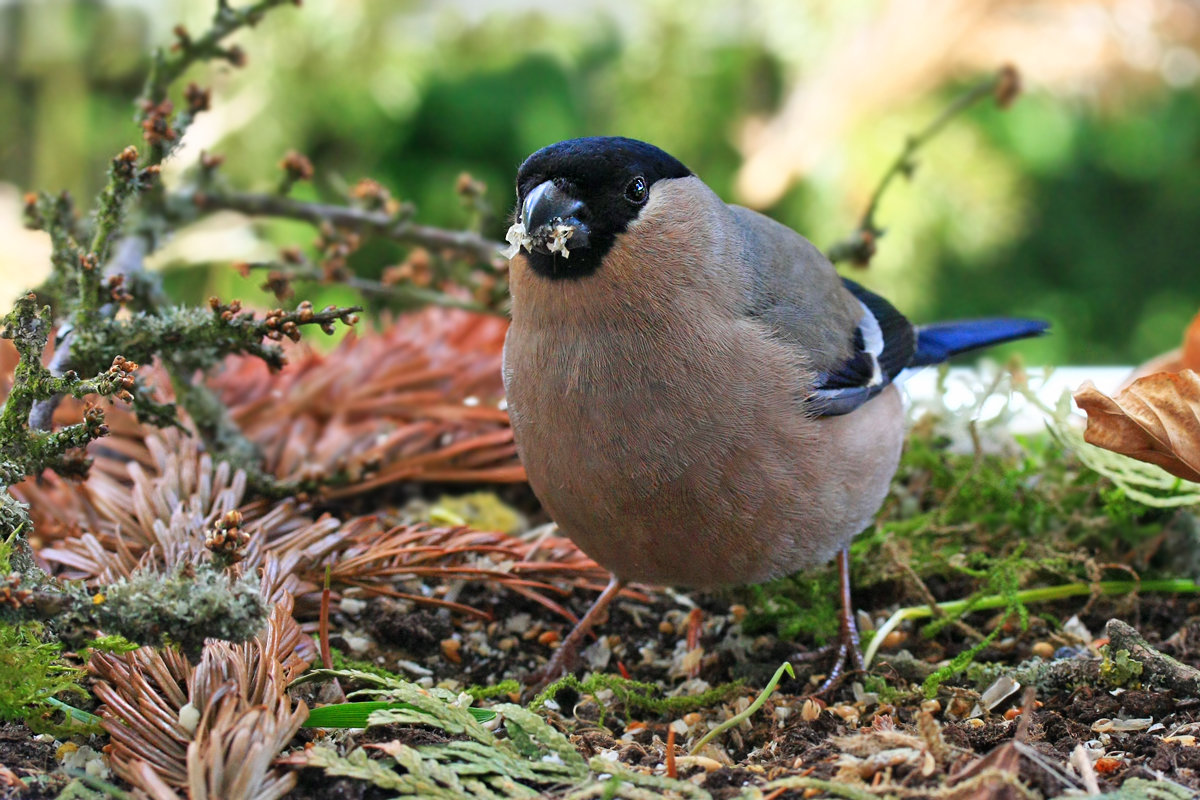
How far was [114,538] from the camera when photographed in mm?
1752

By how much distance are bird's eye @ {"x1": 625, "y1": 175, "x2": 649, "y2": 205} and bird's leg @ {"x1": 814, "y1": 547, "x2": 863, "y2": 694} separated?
0.75 m

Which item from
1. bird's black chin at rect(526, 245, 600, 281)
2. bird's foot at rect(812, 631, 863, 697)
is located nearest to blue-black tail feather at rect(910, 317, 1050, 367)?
bird's foot at rect(812, 631, 863, 697)

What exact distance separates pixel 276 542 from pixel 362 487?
14.6 inches

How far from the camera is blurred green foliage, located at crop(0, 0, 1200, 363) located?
4227mm

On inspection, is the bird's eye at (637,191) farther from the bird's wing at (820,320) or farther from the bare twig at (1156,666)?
the bare twig at (1156,666)

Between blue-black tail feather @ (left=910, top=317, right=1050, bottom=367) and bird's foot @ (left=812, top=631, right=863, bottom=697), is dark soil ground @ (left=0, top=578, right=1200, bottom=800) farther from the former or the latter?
blue-black tail feather @ (left=910, top=317, right=1050, bottom=367)

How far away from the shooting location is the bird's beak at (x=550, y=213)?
1645 millimetres

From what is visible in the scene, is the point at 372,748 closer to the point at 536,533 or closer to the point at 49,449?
the point at 49,449

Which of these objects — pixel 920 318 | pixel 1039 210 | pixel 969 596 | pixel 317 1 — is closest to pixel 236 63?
pixel 969 596

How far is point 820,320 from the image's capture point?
2.01 metres

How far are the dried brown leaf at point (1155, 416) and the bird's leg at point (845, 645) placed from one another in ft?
1.72

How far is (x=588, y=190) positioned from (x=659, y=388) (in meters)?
0.31

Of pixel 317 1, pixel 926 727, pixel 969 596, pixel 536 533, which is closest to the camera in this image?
pixel 926 727

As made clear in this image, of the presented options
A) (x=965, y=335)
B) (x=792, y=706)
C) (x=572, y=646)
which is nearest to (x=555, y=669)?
(x=572, y=646)
